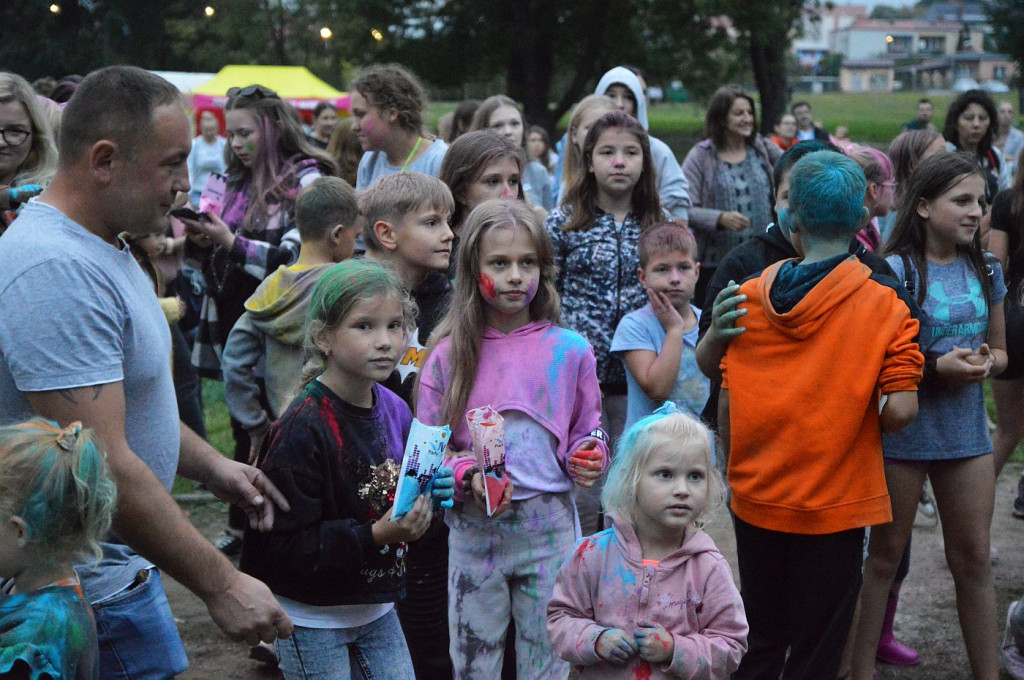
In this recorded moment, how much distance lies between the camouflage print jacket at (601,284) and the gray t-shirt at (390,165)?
3.05 ft

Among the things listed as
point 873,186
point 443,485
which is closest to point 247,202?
point 443,485

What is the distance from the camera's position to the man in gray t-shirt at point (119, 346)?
2.28 m

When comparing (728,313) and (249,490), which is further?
(728,313)

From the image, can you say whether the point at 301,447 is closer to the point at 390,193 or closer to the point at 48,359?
the point at 48,359

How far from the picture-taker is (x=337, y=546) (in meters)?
2.84

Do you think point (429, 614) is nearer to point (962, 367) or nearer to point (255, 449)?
point (255, 449)

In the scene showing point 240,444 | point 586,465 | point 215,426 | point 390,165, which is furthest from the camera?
point 215,426

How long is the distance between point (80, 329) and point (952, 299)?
3.09m

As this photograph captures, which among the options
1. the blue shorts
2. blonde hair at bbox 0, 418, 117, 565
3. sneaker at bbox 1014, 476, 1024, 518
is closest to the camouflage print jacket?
the blue shorts

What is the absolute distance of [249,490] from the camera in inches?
110

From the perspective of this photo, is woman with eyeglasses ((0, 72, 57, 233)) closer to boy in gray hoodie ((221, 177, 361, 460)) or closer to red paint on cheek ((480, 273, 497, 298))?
boy in gray hoodie ((221, 177, 361, 460))

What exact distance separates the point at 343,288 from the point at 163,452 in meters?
0.75

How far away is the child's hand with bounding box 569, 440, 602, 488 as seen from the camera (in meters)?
3.30

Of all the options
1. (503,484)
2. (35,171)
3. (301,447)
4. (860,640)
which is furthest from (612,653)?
(35,171)
